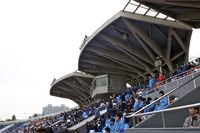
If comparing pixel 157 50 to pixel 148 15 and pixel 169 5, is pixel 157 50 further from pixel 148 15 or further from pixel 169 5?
pixel 169 5

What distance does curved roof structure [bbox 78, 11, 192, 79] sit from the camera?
30.8 m

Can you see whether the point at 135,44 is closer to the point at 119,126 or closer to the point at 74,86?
the point at 119,126

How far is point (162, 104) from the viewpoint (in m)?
9.80

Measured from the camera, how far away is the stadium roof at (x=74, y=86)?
181ft

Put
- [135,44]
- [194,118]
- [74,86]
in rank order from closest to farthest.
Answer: [194,118], [135,44], [74,86]

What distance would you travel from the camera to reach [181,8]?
24.0 m

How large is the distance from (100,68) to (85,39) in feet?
27.2

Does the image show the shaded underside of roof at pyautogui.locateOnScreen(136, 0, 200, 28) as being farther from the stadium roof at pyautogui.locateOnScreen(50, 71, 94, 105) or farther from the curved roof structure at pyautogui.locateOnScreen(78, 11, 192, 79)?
the stadium roof at pyautogui.locateOnScreen(50, 71, 94, 105)

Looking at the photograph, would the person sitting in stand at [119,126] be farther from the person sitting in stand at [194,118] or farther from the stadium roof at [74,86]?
the stadium roof at [74,86]

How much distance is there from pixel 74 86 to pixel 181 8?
40865 millimetres

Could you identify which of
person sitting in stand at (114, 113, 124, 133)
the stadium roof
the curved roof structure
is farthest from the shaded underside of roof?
the stadium roof

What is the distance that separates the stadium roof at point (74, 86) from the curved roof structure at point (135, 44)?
35.5 ft

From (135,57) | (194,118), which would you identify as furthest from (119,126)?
(135,57)

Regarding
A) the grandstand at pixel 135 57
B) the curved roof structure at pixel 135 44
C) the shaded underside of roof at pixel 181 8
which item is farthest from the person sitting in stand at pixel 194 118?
the curved roof structure at pixel 135 44
